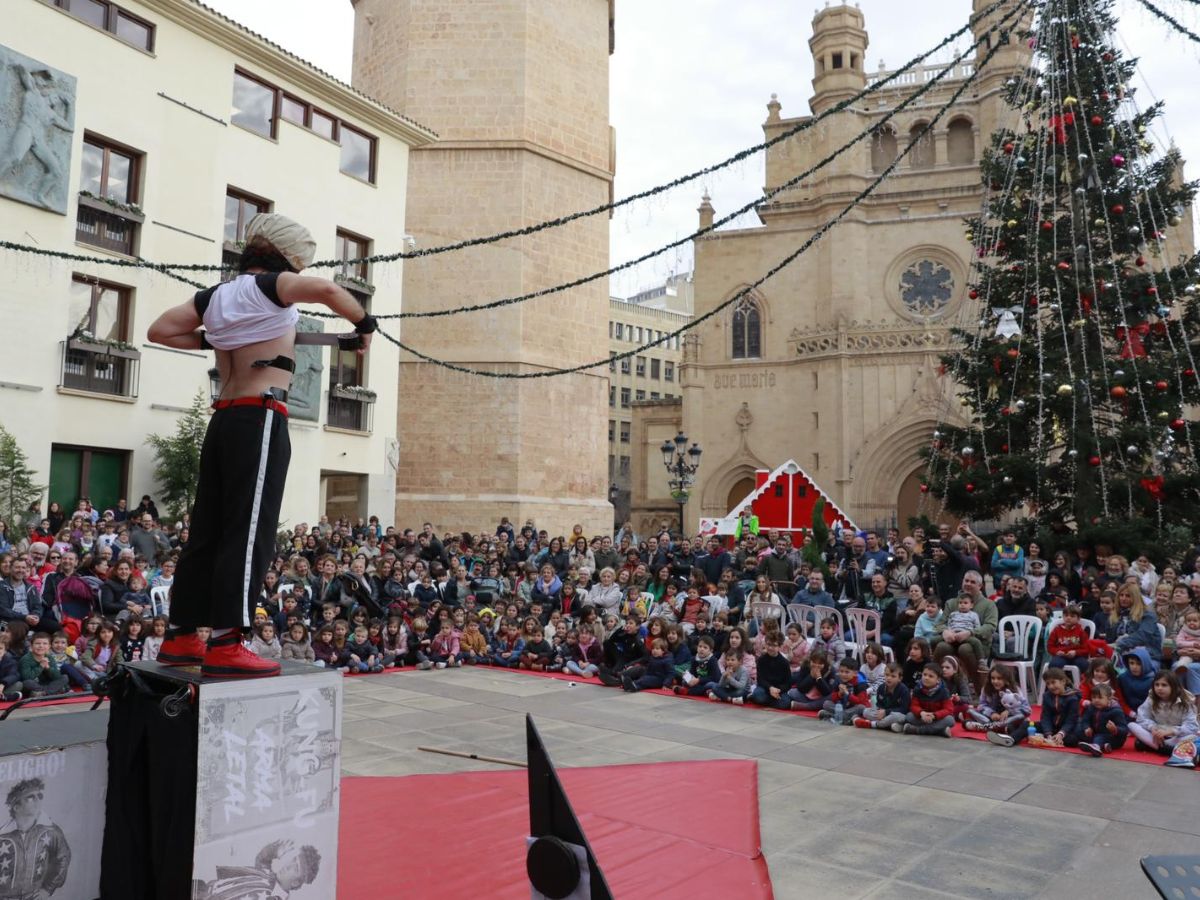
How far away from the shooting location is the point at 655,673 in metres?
9.06

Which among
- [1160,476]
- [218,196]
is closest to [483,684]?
Result: [1160,476]

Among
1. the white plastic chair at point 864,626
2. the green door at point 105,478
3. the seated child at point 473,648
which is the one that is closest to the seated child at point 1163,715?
the white plastic chair at point 864,626

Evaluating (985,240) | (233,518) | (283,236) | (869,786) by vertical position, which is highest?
(985,240)

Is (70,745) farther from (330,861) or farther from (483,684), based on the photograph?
(483,684)

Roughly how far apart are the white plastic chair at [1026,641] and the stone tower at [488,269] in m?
12.6

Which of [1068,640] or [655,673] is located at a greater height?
[1068,640]

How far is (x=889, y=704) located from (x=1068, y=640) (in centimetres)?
169

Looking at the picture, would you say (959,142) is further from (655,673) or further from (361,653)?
(361,653)

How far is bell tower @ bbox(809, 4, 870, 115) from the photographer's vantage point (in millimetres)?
Result: 31625

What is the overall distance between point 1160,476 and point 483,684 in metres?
7.91

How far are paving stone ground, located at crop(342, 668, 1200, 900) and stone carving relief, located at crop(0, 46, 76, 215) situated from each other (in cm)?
983

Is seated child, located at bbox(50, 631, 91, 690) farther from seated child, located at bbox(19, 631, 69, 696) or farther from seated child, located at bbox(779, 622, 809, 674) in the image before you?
seated child, located at bbox(779, 622, 809, 674)

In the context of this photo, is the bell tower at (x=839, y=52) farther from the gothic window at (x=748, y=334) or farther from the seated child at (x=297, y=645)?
the seated child at (x=297, y=645)

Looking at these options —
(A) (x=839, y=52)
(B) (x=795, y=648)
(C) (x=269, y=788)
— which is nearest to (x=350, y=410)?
(B) (x=795, y=648)
